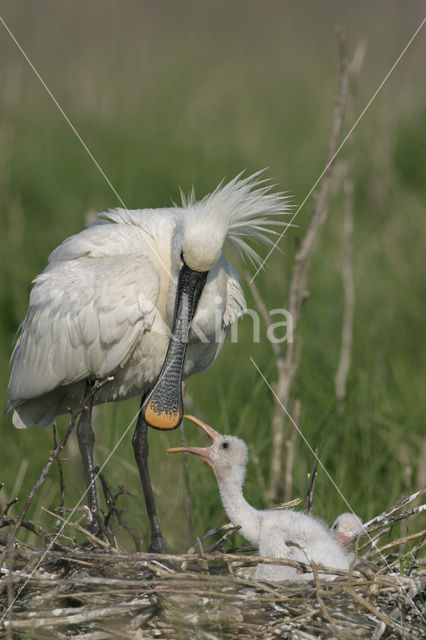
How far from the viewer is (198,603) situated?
569 cm

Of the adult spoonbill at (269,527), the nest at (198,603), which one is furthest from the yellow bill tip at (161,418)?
the nest at (198,603)

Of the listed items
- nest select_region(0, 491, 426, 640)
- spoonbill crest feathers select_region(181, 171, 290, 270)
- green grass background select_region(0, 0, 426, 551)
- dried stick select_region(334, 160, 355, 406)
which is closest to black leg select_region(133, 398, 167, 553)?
green grass background select_region(0, 0, 426, 551)

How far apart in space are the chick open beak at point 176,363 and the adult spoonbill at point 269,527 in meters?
0.74

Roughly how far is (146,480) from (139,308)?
152 centimetres

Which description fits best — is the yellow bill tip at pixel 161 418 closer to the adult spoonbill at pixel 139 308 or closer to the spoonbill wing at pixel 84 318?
the adult spoonbill at pixel 139 308

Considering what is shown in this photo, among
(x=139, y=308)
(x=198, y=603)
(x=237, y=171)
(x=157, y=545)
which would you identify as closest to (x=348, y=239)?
(x=139, y=308)

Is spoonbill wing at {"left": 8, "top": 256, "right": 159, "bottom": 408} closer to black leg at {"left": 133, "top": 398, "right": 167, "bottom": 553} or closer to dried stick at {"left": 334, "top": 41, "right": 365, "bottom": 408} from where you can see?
black leg at {"left": 133, "top": 398, "right": 167, "bottom": 553}

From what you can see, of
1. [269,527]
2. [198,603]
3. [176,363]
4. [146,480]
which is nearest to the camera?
[198,603]

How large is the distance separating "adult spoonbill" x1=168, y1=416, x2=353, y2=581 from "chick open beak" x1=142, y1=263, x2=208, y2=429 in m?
0.74

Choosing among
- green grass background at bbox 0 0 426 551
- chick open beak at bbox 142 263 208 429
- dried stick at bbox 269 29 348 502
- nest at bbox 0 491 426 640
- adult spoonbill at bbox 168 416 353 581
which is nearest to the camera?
nest at bbox 0 491 426 640

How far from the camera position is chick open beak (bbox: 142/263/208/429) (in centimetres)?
716

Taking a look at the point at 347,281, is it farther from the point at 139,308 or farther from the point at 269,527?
the point at 269,527

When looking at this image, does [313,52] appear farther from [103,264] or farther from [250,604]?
[250,604]

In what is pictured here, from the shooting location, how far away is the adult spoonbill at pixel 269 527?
6151 millimetres
